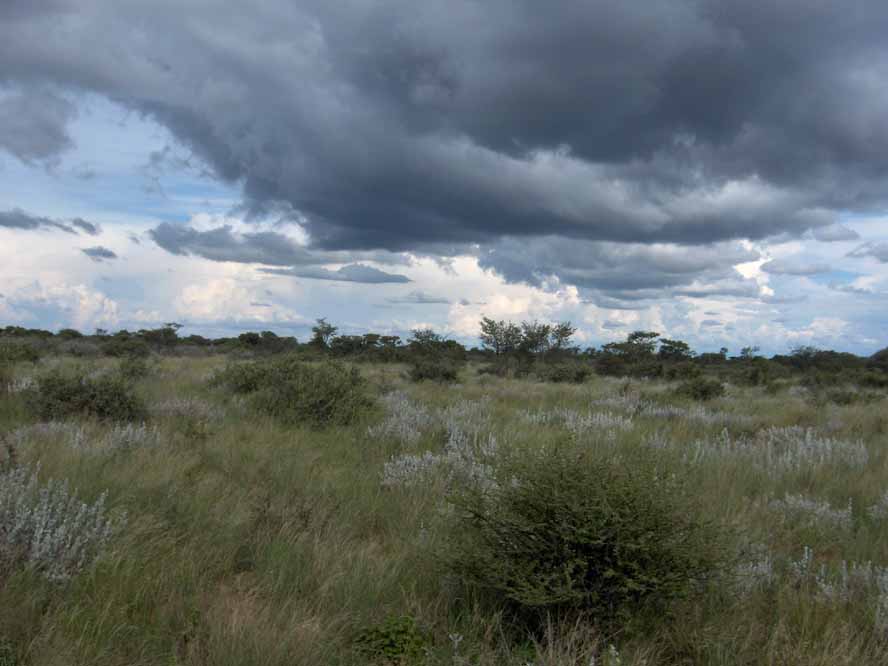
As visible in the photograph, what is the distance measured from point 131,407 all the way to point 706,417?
959 cm

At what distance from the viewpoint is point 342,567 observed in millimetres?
4004

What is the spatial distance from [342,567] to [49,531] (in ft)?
5.39

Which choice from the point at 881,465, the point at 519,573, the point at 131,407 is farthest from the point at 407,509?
the point at 881,465

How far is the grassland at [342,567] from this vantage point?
3.10 meters

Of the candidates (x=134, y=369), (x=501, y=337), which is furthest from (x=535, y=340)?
(x=134, y=369)

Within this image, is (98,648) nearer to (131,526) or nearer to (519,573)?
(131,526)

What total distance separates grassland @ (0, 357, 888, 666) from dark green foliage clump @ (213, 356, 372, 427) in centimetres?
165

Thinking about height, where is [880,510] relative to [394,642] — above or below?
above

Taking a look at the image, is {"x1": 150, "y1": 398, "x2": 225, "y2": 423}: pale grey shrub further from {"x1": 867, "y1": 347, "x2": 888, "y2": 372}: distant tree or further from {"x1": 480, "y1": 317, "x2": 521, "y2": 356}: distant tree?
{"x1": 867, "y1": 347, "x2": 888, "y2": 372}: distant tree

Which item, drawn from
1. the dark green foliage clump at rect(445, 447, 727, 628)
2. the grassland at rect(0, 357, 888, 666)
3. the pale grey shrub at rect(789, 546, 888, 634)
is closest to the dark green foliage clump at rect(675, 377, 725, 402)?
the grassland at rect(0, 357, 888, 666)

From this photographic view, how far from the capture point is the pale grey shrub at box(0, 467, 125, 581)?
11.2ft

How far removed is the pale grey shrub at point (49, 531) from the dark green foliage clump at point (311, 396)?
546 cm

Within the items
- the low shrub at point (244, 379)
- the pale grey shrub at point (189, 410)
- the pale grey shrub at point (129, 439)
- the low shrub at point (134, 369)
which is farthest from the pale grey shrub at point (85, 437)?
the low shrub at point (134, 369)

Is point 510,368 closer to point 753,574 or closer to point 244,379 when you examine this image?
point 244,379
